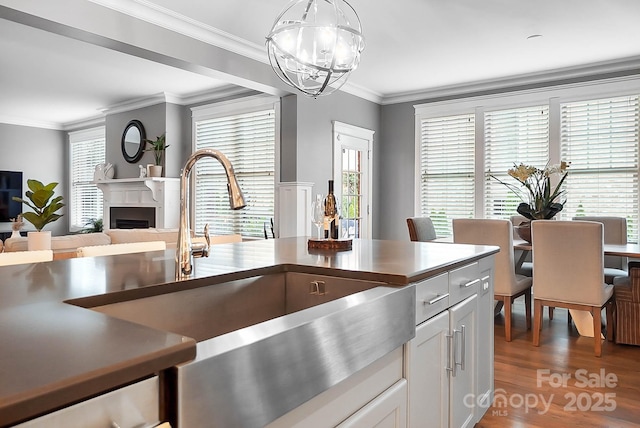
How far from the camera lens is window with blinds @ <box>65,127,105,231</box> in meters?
8.27

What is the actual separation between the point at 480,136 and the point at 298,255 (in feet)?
15.5

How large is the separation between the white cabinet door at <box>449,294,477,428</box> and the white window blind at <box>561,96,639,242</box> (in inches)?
160

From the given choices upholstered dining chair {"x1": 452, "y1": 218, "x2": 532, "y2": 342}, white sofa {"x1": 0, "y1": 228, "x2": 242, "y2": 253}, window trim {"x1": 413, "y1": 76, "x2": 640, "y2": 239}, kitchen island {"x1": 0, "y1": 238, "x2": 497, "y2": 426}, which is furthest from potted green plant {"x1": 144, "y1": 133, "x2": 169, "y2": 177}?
kitchen island {"x1": 0, "y1": 238, "x2": 497, "y2": 426}

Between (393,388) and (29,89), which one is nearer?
(393,388)

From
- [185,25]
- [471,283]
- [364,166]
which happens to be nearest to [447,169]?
[364,166]

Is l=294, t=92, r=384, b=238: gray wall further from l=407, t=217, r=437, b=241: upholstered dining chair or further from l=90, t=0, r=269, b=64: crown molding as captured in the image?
l=407, t=217, r=437, b=241: upholstered dining chair

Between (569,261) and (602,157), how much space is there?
2377 mm

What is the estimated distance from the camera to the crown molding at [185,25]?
137 inches

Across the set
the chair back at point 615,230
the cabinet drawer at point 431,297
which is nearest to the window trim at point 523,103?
the chair back at point 615,230

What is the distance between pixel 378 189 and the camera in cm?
682

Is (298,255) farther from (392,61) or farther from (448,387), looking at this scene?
(392,61)

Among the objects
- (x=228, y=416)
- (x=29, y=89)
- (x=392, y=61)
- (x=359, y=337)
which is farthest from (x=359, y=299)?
(x=29, y=89)

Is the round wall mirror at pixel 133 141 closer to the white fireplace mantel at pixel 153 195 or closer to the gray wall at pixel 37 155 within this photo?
the white fireplace mantel at pixel 153 195

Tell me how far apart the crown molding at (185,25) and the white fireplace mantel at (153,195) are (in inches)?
105
